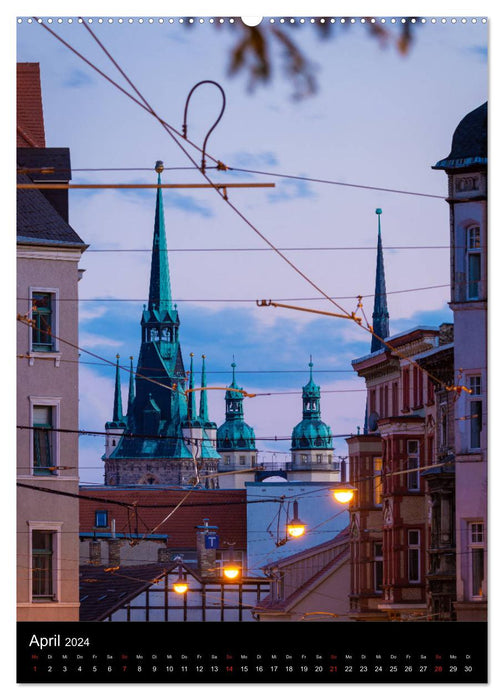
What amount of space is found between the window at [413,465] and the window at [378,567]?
592 mm

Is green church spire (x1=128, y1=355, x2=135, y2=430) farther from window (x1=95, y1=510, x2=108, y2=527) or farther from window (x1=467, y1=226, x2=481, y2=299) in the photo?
window (x1=467, y1=226, x2=481, y2=299)

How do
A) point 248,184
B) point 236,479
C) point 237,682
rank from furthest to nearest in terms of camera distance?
point 236,479 < point 248,184 < point 237,682

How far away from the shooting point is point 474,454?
11.1 meters

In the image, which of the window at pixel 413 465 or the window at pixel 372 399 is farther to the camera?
the window at pixel 413 465

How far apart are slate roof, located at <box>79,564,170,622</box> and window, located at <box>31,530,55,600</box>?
0.92 ft

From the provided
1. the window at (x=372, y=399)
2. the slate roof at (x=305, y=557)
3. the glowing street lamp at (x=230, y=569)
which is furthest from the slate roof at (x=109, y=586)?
the window at (x=372, y=399)

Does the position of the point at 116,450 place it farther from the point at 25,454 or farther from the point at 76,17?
the point at 76,17

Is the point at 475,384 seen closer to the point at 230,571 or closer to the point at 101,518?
the point at 101,518

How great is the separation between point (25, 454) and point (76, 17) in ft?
9.17

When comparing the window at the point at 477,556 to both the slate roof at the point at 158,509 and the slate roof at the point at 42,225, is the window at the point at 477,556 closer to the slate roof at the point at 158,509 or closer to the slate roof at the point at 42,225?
the slate roof at the point at 158,509

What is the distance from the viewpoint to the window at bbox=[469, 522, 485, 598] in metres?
10.4

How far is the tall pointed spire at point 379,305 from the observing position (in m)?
11.3

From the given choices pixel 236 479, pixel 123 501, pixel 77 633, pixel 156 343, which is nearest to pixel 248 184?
pixel 156 343
